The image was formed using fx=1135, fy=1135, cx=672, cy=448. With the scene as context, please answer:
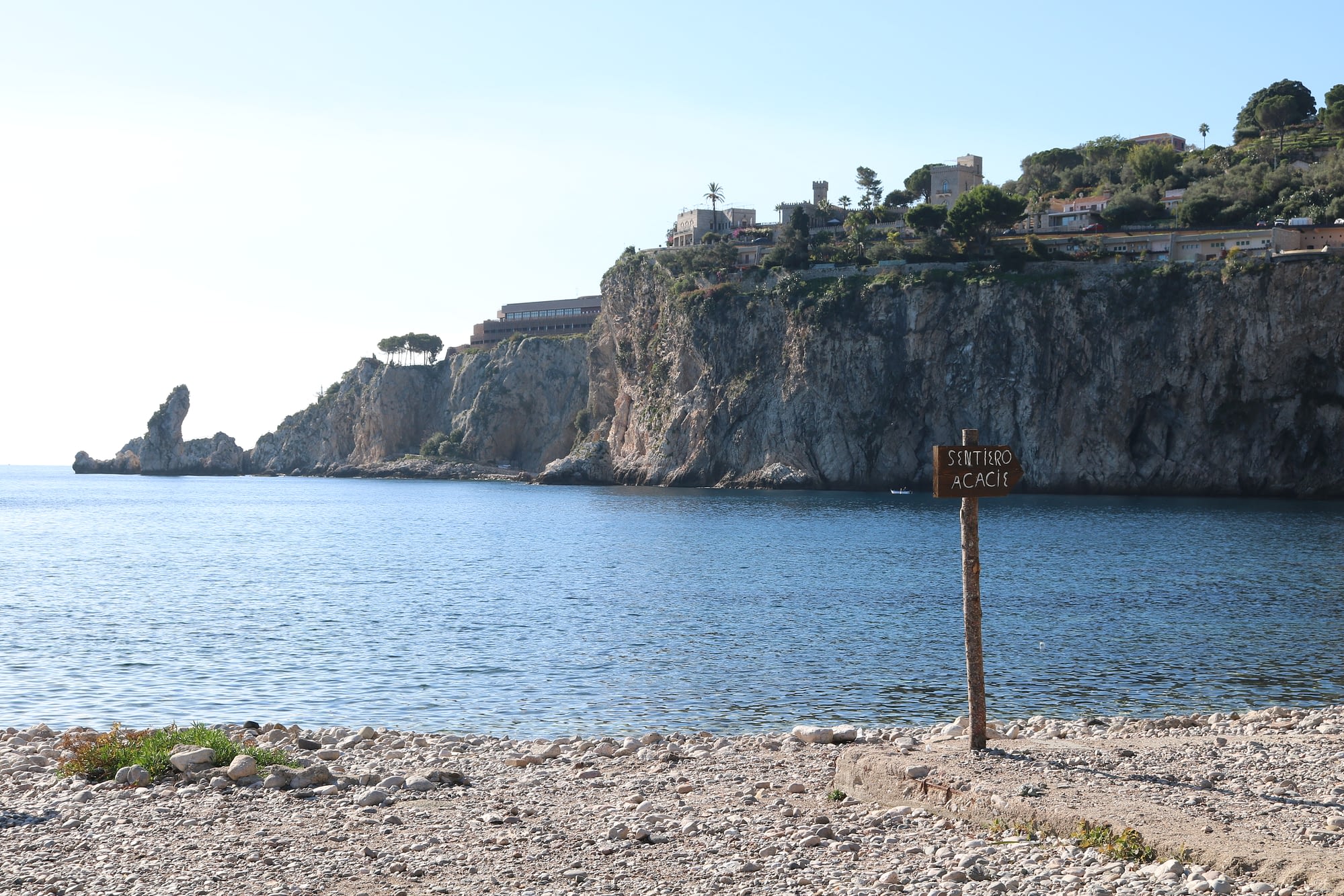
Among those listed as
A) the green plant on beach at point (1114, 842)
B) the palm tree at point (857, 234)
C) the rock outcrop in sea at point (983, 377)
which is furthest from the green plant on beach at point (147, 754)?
the palm tree at point (857, 234)

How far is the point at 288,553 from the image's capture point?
6281 cm

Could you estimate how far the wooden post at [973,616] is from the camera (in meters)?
13.4

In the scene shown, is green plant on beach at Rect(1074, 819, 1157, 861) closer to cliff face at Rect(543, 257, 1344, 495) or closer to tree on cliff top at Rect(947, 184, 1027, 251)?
cliff face at Rect(543, 257, 1344, 495)

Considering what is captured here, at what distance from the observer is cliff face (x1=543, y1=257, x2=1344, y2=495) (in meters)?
96.8

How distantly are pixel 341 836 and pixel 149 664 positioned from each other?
1802cm

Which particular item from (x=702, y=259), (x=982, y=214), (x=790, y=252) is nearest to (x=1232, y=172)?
(x=982, y=214)

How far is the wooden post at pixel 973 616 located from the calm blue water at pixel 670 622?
706 centimetres

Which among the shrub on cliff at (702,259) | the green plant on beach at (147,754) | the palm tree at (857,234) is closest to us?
the green plant on beach at (147,754)

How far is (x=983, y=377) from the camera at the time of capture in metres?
110

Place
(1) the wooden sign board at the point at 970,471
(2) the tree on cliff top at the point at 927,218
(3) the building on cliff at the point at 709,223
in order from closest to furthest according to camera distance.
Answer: (1) the wooden sign board at the point at 970,471, (2) the tree on cliff top at the point at 927,218, (3) the building on cliff at the point at 709,223

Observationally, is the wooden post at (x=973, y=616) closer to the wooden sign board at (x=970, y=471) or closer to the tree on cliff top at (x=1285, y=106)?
the wooden sign board at (x=970, y=471)

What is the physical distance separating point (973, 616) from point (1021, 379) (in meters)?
100

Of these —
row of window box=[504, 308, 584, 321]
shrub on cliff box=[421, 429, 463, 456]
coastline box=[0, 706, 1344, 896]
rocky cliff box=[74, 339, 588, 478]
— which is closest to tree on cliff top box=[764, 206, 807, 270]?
rocky cliff box=[74, 339, 588, 478]

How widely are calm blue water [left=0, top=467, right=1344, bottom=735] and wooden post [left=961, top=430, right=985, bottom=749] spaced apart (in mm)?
7058
